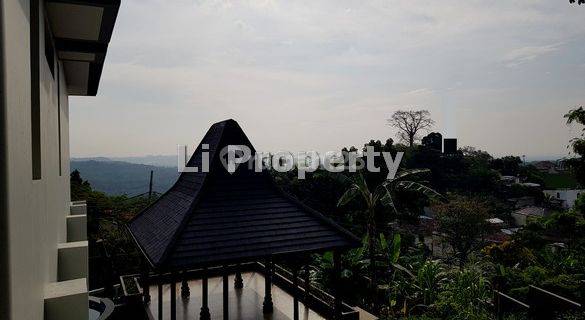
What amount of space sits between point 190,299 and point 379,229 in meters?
13.6

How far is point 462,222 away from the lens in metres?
26.0

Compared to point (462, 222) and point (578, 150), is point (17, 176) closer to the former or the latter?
point (578, 150)

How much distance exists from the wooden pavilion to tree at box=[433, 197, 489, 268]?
18.9 metres

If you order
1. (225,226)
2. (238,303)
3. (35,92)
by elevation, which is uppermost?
(35,92)

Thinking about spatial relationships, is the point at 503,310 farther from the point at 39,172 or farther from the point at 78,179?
the point at 78,179

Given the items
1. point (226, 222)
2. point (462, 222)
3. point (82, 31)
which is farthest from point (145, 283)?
point (462, 222)

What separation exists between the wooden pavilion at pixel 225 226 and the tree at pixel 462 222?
62.1 feet

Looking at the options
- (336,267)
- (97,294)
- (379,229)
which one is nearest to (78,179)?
(97,294)

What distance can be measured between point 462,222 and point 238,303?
19019 millimetres

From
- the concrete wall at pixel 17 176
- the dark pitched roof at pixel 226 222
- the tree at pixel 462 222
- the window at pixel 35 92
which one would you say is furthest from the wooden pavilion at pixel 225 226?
the tree at pixel 462 222

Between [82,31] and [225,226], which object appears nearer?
[82,31]

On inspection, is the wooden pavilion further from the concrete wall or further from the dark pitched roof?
the concrete wall

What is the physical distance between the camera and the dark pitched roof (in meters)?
7.91

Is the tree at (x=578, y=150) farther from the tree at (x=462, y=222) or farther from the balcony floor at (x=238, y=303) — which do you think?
the tree at (x=462, y=222)
